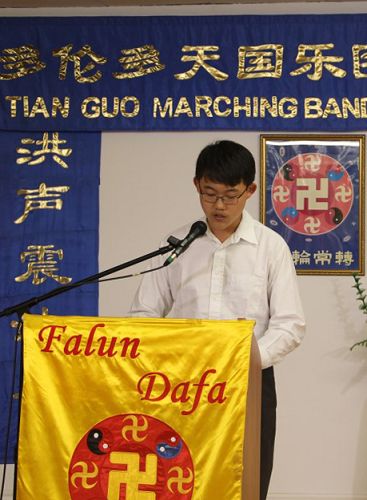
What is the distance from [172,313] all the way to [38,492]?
2.76 ft

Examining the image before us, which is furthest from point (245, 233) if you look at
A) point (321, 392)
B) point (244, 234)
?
point (321, 392)

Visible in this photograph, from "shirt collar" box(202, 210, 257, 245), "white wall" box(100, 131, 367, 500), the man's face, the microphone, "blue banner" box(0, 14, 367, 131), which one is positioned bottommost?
"white wall" box(100, 131, 367, 500)

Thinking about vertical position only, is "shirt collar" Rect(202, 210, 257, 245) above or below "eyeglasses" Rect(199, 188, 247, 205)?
below

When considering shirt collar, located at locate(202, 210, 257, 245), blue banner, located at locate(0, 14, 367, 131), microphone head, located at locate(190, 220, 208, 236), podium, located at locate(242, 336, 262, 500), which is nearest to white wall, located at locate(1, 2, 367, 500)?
blue banner, located at locate(0, 14, 367, 131)

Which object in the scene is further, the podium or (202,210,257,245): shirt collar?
(202,210,257,245): shirt collar

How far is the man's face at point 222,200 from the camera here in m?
2.37

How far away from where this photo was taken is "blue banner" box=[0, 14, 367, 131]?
411 cm

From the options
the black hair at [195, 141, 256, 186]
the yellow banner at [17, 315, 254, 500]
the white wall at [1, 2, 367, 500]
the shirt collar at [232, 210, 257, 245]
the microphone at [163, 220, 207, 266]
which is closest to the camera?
the yellow banner at [17, 315, 254, 500]

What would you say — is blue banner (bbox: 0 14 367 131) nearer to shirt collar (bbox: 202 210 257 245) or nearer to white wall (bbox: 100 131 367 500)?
white wall (bbox: 100 131 367 500)

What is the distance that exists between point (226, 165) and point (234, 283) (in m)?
0.36

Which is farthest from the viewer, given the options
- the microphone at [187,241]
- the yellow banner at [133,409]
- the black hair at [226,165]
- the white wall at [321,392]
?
the white wall at [321,392]

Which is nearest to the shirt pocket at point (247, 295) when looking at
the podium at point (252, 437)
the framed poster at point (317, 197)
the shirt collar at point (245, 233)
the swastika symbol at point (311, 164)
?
the shirt collar at point (245, 233)

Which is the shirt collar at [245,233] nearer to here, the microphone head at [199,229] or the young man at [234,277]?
the young man at [234,277]

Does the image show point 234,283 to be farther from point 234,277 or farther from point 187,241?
point 187,241
